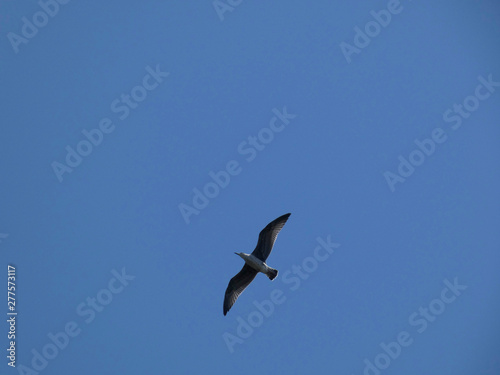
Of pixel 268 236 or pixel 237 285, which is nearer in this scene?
pixel 268 236

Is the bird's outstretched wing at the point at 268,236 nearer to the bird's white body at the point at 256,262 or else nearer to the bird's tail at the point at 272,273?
the bird's white body at the point at 256,262

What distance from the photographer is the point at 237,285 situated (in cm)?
2503

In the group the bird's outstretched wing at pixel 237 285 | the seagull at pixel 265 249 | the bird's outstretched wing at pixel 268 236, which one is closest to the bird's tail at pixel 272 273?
the seagull at pixel 265 249

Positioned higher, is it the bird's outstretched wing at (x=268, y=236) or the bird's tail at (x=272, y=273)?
the bird's outstretched wing at (x=268, y=236)

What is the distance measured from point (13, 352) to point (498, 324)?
31987 millimetres

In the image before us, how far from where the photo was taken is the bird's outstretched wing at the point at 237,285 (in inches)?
979

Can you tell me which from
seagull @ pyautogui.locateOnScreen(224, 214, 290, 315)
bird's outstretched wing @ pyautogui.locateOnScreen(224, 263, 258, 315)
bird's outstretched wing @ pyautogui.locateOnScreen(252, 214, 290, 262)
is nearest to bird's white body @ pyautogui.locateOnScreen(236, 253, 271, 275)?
seagull @ pyautogui.locateOnScreen(224, 214, 290, 315)

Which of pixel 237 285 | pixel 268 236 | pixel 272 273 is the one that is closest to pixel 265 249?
pixel 268 236

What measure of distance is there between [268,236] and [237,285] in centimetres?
271

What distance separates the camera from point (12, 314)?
32.0 m

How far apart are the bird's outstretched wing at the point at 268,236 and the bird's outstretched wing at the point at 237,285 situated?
1149 millimetres

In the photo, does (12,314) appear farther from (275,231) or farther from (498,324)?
(498,324)

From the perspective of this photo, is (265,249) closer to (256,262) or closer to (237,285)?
(256,262)

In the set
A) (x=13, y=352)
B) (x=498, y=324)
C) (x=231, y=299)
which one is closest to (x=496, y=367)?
(x=498, y=324)
